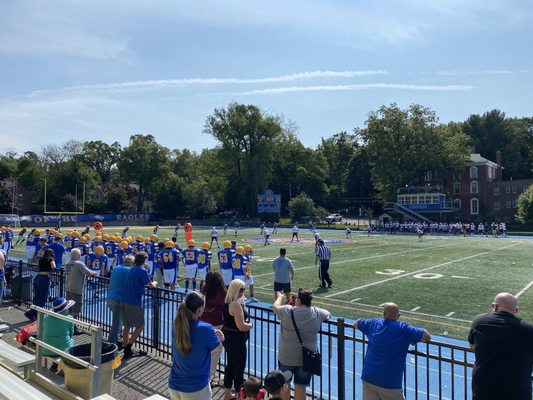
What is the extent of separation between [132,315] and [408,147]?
64126 mm

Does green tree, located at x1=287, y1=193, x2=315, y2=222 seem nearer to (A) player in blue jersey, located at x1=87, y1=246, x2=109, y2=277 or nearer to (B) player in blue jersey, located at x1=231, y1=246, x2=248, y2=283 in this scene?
(A) player in blue jersey, located at x1=87, y1=246, x2=109, y2=277

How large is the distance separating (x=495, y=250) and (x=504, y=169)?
54.3m

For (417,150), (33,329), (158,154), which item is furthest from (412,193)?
(33,329)

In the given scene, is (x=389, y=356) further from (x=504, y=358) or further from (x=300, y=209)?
(x=300, y=209)

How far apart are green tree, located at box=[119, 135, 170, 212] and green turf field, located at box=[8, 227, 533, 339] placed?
60504mm

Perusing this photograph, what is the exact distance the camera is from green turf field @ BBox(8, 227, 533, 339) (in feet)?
39.5

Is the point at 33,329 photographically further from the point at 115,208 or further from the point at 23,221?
the point at 115,208

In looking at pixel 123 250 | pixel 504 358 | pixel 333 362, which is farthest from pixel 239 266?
pixel 504 358

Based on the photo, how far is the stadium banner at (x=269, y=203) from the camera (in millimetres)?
71812

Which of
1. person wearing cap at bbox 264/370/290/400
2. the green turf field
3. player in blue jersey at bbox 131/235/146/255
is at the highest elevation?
player in blue jersey at bbox 131/235/146/255

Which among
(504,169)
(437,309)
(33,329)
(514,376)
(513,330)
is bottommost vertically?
(437,309)

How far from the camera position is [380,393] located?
4461mm

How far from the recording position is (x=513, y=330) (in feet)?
12.7

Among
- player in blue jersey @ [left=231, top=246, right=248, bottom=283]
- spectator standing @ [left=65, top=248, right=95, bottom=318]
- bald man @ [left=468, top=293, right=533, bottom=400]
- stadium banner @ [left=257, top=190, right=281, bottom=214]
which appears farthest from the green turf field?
stadium banner @ [left=257, top=190, right=281, bottom=214]
